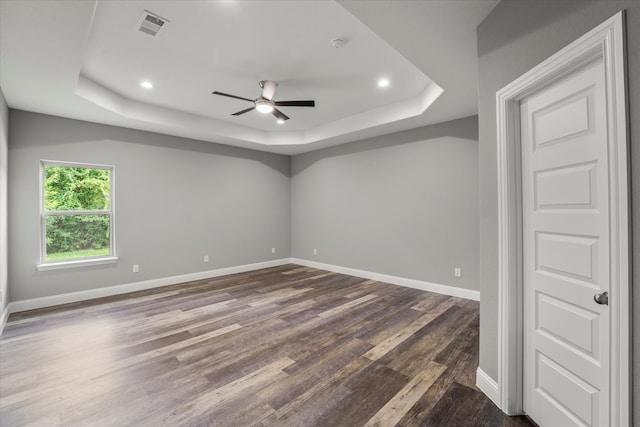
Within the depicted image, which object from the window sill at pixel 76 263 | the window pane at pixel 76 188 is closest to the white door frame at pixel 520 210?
the window sill at pixel 76 263

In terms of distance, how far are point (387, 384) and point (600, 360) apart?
130cm

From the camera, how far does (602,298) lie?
4.27 ft

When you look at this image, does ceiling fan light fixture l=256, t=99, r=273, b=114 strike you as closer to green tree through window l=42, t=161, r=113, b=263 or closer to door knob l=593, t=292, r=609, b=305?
green tree through window l=42, t=161, r=113, b=263

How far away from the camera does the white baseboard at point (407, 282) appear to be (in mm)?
4191

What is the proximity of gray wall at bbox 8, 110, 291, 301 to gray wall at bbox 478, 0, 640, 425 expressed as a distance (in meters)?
4.87

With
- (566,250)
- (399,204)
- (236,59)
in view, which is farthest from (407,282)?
(236,59)

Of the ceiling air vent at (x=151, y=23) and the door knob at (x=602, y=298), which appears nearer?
the door knob at (x=602, y=298)

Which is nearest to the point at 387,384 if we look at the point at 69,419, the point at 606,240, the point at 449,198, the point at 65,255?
the point at 606,240

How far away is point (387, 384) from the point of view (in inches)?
84.2

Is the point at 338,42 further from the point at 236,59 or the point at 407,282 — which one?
the point at 407,282

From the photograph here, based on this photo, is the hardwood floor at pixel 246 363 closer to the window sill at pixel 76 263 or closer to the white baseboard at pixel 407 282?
the white baseboard at pixel 407 282

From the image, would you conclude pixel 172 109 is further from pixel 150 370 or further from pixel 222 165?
pixel 150 370

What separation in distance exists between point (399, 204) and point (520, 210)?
319cm

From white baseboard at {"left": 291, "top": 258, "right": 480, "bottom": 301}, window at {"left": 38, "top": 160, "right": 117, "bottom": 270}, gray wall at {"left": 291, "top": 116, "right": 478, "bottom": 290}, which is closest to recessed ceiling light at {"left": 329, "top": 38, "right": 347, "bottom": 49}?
gray wall at {"left": 291, "top": 116, "right": 478, "bottom": 290}
